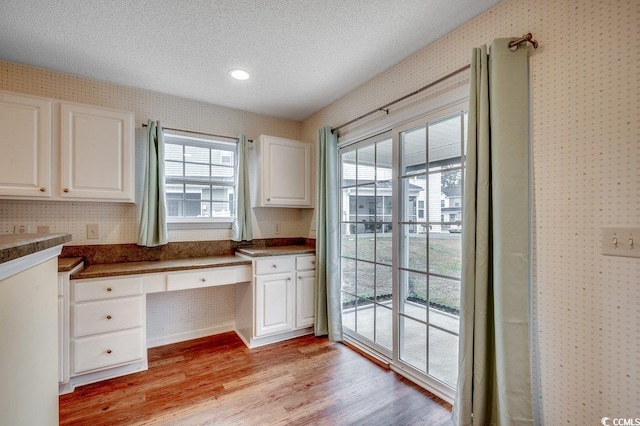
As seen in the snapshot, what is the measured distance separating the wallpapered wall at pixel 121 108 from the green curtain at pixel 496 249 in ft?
7.08

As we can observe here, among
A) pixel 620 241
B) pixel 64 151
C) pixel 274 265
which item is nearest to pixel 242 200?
pixel 274 265

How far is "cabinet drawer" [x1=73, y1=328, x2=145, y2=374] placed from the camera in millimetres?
2104

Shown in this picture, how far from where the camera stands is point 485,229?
158 centimetres

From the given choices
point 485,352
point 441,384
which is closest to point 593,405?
point 485,352

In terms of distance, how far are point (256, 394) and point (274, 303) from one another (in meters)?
0.88

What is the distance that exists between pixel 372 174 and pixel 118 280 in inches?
87.8

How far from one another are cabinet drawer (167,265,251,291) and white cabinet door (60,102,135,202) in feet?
2.64

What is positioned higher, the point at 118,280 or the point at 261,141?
the point at 261,141

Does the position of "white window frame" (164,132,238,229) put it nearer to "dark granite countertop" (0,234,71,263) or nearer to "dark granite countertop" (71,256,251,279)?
"dark granite countertop" (71,256,251,279)

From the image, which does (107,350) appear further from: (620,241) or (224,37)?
(620,241)

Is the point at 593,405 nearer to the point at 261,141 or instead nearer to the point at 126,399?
the point at 126,399

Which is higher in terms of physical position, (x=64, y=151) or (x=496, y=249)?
(x=64, y=151)

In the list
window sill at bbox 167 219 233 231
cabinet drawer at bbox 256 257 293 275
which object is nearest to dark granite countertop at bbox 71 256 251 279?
cabinet drawer at bbox 256 257 293 275

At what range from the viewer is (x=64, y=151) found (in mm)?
2230
